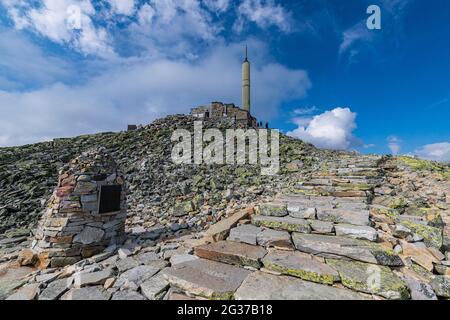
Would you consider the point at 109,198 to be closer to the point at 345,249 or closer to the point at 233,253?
the point at 233,253

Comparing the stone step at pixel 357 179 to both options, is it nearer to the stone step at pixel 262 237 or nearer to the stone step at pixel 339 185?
the stone step at pixel 339 185

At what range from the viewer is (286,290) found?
2602 mm

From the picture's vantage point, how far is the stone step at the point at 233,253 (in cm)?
330

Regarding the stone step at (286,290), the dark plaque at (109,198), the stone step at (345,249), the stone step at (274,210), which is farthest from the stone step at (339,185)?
the dark plaque at (109,198)

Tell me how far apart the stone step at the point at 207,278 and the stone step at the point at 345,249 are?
46.2 inches

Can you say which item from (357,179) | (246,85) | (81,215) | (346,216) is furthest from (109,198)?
(246,85)

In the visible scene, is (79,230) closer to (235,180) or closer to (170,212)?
(170,212)

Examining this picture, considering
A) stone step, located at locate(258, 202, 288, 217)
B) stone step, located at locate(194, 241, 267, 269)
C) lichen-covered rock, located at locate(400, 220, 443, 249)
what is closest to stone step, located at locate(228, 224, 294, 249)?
stone step, located at locate(194, 241, 267, 269)

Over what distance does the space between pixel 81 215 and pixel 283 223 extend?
4.98 meters

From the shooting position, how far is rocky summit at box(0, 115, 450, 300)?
2801mm

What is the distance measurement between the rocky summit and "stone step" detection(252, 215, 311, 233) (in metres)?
0.02

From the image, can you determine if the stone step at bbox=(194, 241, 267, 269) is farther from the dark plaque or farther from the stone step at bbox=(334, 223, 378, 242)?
the dark plaque
